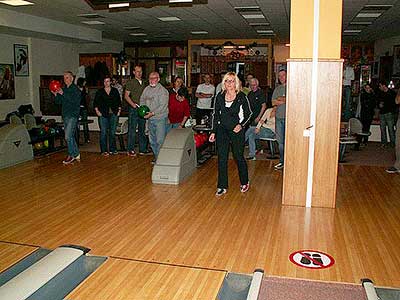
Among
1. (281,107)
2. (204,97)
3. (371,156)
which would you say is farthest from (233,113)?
(204,97)

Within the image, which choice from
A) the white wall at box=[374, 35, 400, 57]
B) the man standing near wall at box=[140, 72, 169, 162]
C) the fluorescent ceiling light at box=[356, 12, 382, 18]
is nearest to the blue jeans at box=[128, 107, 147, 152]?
the man standing near wall at box=[140, 72, 169, 162]

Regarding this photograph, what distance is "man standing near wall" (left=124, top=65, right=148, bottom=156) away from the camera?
307 inches

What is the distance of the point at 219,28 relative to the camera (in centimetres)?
1260

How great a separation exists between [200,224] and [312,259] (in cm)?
124

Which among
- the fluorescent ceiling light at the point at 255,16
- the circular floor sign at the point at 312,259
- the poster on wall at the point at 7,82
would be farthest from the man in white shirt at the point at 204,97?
the circular floor sign at the point at 312,259

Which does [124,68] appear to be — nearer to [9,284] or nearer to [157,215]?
[157,215]

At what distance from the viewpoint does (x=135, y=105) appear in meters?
7.69

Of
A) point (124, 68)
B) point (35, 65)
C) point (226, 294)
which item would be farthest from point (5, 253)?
point (124, 68)

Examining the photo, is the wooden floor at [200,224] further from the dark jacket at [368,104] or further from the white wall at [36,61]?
the white wall at [36,61]

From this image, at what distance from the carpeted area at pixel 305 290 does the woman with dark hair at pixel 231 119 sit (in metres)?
2.32

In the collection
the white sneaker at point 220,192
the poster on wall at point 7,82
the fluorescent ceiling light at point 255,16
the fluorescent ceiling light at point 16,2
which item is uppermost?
the fluorescent ceiling light at point 255,16

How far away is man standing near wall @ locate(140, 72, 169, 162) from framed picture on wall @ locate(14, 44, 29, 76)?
6250 mm

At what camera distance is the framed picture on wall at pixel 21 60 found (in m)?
11.7

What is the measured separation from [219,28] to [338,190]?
7912 mm
